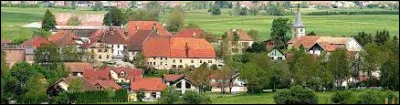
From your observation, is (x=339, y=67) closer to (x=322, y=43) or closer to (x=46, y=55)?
(x=322, y=43)

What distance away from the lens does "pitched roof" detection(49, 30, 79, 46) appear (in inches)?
2684

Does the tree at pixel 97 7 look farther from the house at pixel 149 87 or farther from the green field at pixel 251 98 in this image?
the green field at pixel 251 98

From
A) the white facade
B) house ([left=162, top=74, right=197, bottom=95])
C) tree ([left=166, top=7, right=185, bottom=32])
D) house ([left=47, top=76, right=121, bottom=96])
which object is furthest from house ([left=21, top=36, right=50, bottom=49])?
tree ([left=166, top=7, right=185, bottom=32])

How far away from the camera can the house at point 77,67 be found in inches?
2296

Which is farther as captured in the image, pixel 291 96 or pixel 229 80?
pixel 229 80

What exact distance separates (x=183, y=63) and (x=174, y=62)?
54 centimetres

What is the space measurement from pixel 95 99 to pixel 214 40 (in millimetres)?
25553

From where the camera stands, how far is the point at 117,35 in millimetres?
70812

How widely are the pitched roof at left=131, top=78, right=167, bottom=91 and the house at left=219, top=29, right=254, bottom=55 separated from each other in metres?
15.5

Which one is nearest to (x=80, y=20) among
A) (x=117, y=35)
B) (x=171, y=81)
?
(x=117, y=35)

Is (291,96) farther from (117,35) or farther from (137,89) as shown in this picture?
(117,35)

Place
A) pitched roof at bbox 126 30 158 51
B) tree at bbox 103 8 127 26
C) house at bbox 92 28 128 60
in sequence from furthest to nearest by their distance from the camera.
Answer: tree at bbox 103 8 127 26 → house at bbox 92 28 128 60 → pitched roof at bbox 126 30 158 51

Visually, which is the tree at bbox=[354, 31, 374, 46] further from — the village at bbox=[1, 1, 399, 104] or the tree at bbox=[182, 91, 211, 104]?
the tree at bbox=[182, 91, 211, 104]

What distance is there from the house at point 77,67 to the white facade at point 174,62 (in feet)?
18.0
